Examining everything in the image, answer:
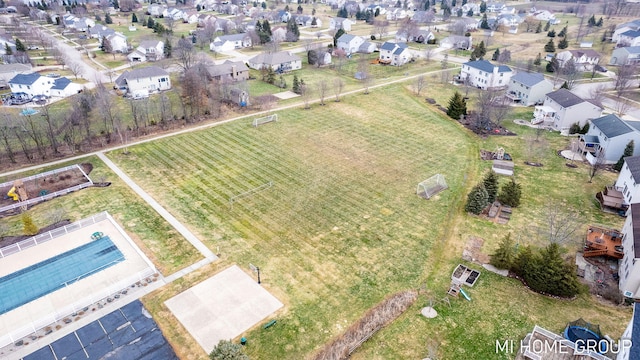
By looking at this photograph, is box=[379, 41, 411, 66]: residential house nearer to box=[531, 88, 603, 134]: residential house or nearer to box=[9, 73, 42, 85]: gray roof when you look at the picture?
box=[531, 88, 603, 134]: residential house

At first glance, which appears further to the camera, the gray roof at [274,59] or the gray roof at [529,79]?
the gray roof at [274,59]

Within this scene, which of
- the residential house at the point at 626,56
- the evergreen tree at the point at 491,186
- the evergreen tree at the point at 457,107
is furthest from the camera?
the residential house at the point at 626,56

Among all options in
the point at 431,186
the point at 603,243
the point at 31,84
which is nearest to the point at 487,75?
the point at 431,186

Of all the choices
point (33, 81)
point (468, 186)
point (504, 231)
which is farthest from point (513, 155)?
point (33, 81)

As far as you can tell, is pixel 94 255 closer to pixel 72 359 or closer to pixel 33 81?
pixel 72 359

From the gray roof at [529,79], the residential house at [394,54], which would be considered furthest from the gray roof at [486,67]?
the residential house at [394,54]

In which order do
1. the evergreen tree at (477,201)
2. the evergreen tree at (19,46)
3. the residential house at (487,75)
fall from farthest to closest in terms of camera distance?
the evergreen tree at (19,46)
the residential house at (487,75)
the evergreen tree at (477,201)

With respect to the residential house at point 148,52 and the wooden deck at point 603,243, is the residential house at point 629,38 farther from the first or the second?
the residential house at point 148,52
